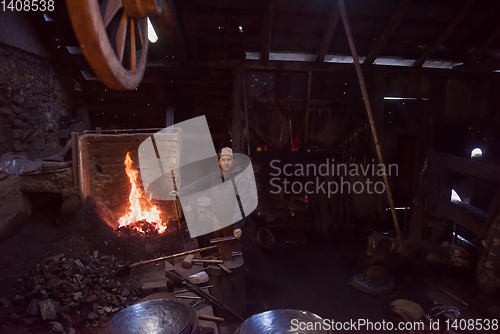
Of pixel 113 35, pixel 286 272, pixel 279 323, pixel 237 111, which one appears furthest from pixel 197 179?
pixel 113 35

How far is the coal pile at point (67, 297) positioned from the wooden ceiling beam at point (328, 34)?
6.17m

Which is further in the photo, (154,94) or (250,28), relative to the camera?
(154,94)

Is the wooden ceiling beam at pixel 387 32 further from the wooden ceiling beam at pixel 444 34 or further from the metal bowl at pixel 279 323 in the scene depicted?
the metal bowl at pixel 279 323

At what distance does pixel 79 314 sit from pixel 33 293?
2.42ft

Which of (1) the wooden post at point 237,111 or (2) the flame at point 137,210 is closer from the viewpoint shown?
(2) the flame at point 137,210

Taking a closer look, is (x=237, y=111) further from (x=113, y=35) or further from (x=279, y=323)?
(x=113, y=35)

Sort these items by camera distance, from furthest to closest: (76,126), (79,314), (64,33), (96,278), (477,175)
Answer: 1. (76,126)
2. (64,33)
3. (477,175)
4. (96,278)
5. (79,314)

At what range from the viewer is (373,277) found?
580 centimetres

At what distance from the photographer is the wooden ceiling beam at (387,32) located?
611 centimetres

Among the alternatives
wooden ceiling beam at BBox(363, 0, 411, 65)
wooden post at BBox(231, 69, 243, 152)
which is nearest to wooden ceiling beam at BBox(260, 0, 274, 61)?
wooden post at BBox(231, 69, 243, 152)

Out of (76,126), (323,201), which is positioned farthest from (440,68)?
(76,126)

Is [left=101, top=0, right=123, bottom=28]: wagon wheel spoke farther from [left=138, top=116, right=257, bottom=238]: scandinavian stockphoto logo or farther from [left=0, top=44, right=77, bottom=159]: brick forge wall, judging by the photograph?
[left=0, top=44, right=77, bottom=159]: brick forge wall

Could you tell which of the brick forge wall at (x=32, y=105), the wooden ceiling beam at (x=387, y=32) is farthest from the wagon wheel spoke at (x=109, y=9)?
the wooden ceiling beam at (x=387, y=32)

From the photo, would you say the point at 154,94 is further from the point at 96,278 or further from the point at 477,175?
the point at 477,175
